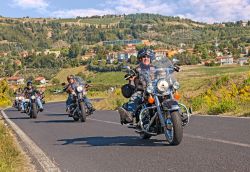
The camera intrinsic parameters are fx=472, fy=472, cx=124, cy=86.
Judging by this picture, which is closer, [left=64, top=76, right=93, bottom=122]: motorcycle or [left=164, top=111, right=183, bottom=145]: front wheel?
[left=164, top=111, right=183, bottom=145]: front wheel

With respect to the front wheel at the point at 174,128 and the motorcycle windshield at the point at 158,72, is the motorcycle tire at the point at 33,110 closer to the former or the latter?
the motorcycle windshield at the point at 158,72

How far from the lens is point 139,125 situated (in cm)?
852

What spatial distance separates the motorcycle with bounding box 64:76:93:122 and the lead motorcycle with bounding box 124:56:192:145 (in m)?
7.85

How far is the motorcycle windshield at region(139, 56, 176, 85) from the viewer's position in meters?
8.24

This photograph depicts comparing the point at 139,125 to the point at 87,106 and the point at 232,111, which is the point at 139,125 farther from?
the point at 87,106

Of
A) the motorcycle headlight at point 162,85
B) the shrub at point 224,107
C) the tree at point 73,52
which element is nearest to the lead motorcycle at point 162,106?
the motorcycle headlight at point 162,85

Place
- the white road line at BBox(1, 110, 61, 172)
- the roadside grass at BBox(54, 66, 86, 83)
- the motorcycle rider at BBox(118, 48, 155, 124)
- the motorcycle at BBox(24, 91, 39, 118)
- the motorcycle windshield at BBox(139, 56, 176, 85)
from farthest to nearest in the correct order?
1. the roadside grass at BBox(54, 66, 86, 83)
2. the motorcycle at BBox(24, 91, 39, 118)
3. the motorcycle rider at BBox(118, 48, 155, 124)
4. the motorcycle windshield at BBox(139, 56, 176, 85)
5. the white road line at BBox(1, 110, 61, 172)

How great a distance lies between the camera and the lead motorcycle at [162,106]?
25.2 feet

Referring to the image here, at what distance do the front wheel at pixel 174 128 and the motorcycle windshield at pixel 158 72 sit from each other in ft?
2.44

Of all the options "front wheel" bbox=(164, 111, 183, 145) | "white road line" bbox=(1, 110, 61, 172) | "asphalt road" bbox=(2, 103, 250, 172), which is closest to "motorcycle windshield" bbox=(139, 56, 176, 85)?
"front wheel" bbox=(164, 111, 183, 145)

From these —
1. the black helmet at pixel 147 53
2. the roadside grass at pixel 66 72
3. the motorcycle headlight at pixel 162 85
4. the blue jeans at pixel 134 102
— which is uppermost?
the black helmet at pixel 147 53

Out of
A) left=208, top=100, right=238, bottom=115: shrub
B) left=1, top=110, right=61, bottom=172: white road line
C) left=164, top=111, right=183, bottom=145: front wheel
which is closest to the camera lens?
left=1, top=110, right=61, bottom=172: white road line

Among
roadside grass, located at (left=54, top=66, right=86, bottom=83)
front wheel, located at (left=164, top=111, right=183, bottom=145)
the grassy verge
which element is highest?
front wheel, located at (left=164, top=111, right=183, bottom=145)

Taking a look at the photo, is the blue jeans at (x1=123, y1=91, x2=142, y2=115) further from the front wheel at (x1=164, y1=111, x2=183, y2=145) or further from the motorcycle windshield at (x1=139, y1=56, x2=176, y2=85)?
the front wheel at (x1=164, y1=111, x2=183, y2=145)
